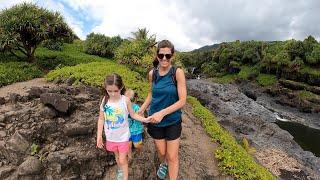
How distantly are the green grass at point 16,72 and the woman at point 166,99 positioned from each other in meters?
12.6

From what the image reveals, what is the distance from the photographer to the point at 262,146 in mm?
23719

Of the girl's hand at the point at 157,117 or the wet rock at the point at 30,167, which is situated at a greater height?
the girl's hand at the point at 157,117

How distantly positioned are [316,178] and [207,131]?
9010 millimetres

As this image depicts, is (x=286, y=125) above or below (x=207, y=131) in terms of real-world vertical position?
below

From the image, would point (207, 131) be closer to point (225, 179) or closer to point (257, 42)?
point (225, 179)

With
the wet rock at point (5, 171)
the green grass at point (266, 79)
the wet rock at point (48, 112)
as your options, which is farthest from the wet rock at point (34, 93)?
the green grass at point (266, 79)

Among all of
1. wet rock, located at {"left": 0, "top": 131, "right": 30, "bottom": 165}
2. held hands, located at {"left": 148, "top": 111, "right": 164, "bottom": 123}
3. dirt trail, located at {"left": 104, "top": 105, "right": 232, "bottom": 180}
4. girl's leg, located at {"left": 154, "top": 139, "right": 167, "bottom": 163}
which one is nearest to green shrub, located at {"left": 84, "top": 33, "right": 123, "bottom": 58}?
dirt trail, located at {"left": 104, "top": 105, "right": 232, "bottom": 180}

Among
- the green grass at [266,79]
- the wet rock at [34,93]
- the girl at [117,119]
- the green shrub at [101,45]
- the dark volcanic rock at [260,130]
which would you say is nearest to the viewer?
the girl at [117,119]

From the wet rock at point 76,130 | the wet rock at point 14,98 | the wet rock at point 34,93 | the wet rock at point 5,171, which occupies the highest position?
the wet rock at point 34,93

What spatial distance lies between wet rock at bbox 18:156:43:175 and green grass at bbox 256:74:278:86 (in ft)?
166

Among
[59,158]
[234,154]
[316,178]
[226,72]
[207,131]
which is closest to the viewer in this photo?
[59,158]

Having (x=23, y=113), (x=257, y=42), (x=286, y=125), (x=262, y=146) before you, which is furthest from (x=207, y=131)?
(x=257, y=42)

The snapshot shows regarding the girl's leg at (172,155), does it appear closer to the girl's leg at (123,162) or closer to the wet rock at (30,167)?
the girl's leg at (123,162)

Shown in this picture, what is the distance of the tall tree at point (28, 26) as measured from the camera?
2134 centimetres
